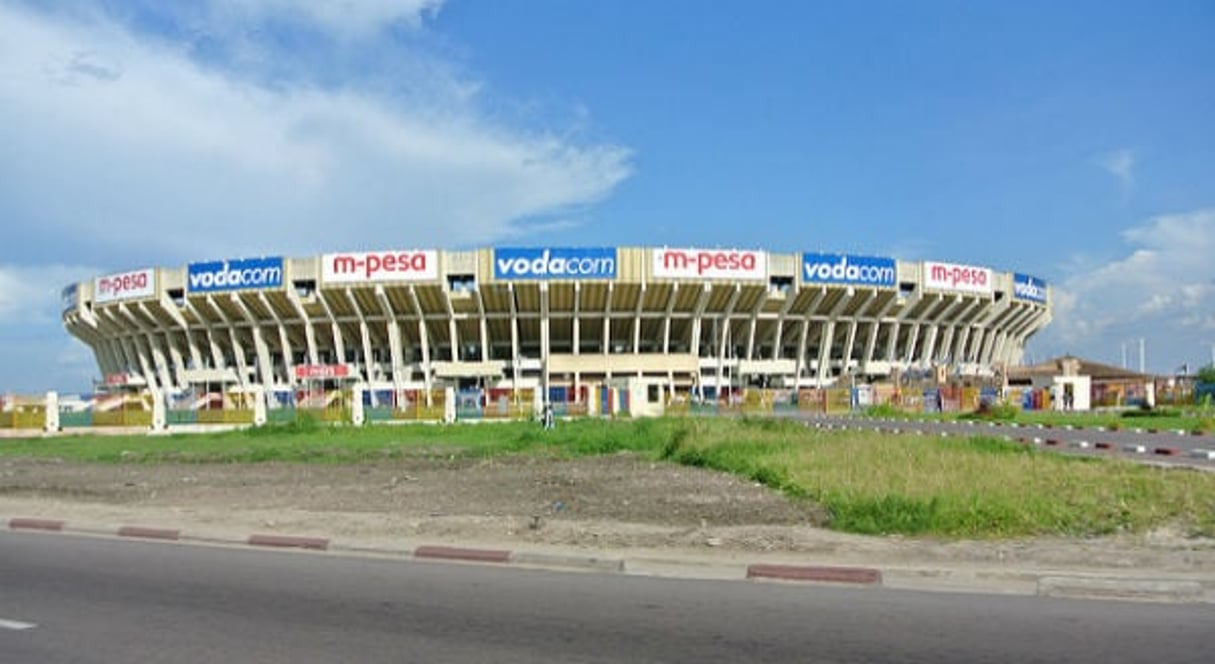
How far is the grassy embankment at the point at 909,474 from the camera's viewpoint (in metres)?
10.9

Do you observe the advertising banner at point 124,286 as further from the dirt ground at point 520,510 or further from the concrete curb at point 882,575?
the concrete curb at point 882,575

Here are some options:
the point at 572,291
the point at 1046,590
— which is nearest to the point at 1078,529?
the point at 1046,590

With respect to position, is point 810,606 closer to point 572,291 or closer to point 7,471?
point 7,471

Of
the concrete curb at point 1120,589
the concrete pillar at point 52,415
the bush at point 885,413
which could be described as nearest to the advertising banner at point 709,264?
the bush at point 885,413

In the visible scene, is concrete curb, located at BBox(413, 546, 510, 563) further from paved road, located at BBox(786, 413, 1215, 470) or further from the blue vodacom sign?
the blue vodacom sign

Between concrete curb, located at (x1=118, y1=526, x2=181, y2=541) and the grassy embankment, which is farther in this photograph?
concrete curb, located at (x1=118, y1=526, x2=181, y2=541)

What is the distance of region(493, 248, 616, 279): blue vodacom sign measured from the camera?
65.9 meters

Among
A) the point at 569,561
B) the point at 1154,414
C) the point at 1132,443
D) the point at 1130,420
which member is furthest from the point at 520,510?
the point at 1154,414

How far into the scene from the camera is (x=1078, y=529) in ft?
35.0

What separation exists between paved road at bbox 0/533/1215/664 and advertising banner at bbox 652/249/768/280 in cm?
5729

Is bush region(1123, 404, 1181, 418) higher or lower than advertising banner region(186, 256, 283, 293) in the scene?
lower

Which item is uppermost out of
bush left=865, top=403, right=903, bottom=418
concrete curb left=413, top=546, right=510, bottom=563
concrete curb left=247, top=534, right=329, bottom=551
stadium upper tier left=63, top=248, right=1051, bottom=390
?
stadium upper tier left=63, top=248, right=1051, bottom=390

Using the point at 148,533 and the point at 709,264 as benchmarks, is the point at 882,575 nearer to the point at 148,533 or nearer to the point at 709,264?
the point at 148,533

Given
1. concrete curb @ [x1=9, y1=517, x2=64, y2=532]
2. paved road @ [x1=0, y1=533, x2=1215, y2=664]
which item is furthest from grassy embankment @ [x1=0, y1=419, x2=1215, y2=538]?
concrete curb @ [x1=9, y1=517, x2=64, y2=532]
